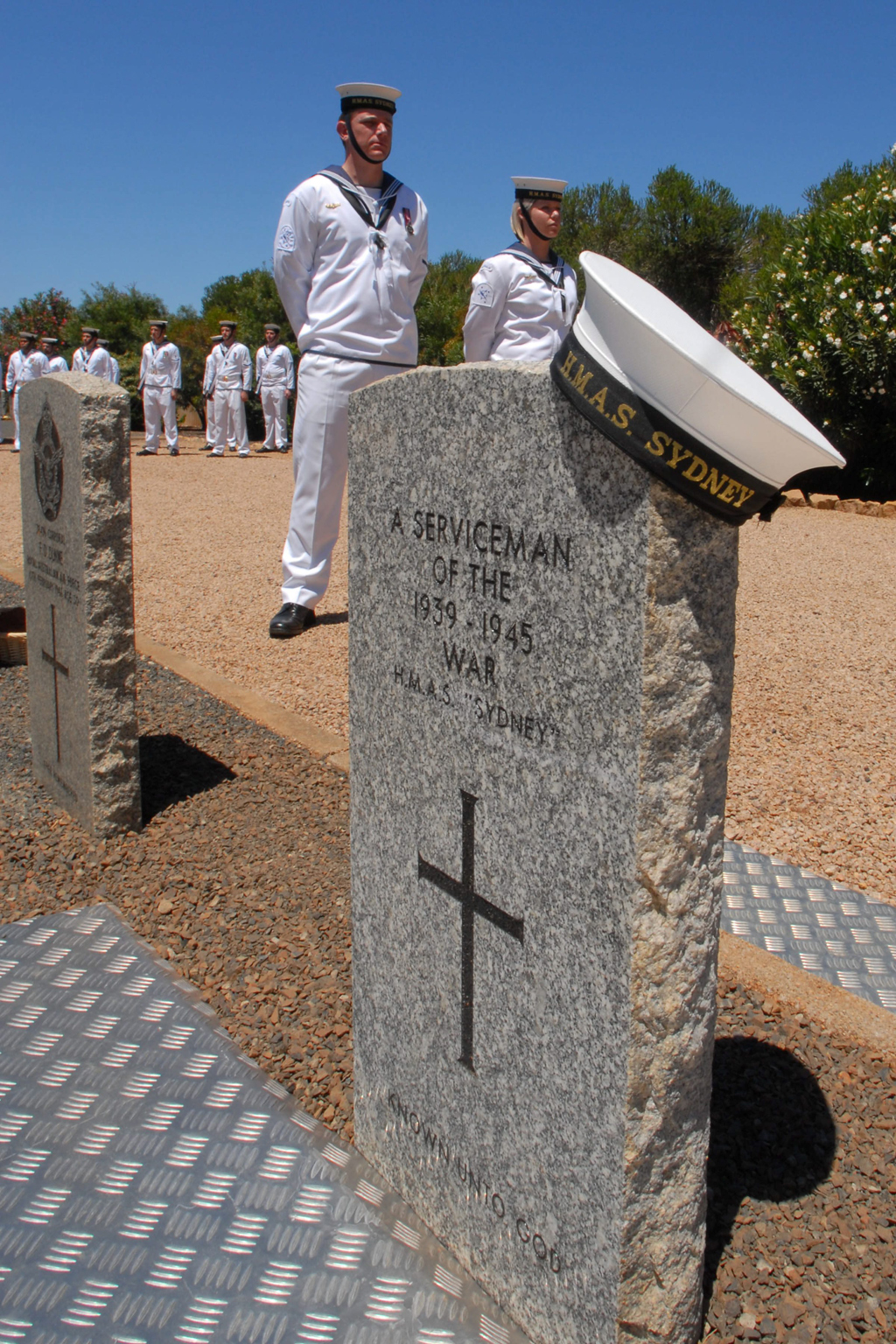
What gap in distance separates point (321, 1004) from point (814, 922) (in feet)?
4.07

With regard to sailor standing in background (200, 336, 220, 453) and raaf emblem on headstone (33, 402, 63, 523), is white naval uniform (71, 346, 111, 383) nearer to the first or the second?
sailor standing in background (200, 336, 220, 453)

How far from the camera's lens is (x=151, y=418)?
1783cm

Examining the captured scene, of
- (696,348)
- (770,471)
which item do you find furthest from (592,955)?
(696,348)

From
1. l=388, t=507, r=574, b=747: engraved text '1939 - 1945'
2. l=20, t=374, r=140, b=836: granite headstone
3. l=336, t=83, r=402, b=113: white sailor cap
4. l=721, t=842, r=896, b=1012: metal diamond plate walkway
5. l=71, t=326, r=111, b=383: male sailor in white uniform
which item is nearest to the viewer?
l=388, t=507, r=574, b=747: engraved text '1939 - 1945'

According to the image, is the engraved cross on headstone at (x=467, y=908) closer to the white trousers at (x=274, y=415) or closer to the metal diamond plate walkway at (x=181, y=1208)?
the metal diamond plate walkway at (x=181, y=1208)

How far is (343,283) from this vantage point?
5.28 meters

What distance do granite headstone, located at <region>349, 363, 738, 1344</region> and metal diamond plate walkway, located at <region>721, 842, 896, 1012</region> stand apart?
3.60ft

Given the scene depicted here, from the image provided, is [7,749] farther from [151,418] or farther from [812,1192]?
[151,418]

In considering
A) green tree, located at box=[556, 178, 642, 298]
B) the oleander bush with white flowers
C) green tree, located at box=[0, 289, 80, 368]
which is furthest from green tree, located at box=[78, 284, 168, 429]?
the oleander bush with white flowers

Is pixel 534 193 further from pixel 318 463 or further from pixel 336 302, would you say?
pixel 318 463

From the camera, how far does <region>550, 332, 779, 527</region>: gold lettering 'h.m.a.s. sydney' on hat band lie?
47.6 inches

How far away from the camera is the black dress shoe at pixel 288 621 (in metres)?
5.73

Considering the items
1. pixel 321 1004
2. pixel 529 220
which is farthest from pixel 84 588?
pixel 529 220

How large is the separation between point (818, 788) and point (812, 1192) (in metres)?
2.02
